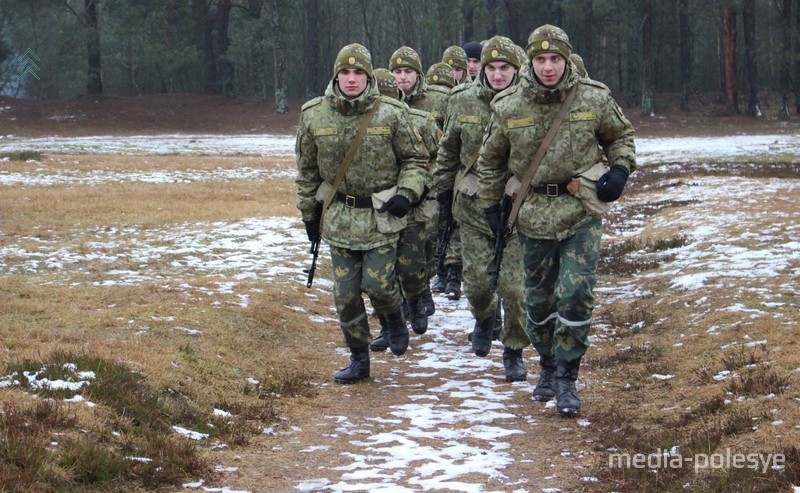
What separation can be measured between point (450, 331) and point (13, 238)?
750 centimetres

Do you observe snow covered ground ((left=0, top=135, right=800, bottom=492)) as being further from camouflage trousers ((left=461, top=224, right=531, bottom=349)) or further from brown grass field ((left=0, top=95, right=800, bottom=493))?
camouflage trousers ((left=461, top=224, right=531, bottom=349))

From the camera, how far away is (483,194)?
24.3 feet

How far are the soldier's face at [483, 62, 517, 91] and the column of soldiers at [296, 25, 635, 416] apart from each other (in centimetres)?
1

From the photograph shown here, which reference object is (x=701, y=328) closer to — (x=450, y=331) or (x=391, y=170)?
(x=450, y=331)

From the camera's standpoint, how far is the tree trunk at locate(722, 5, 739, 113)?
50031 mm

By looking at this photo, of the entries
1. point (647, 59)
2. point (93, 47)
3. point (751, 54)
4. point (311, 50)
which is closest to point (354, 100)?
point (647, 59)

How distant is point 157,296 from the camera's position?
10.2 metres

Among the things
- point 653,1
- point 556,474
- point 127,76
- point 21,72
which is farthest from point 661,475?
point 127,76

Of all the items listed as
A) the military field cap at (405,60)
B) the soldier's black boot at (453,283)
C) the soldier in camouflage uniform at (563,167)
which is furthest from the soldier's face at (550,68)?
the soldier's black boot at (453,283)

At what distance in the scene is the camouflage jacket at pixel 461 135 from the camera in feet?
29.3

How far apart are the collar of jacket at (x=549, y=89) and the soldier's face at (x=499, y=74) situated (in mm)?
1901

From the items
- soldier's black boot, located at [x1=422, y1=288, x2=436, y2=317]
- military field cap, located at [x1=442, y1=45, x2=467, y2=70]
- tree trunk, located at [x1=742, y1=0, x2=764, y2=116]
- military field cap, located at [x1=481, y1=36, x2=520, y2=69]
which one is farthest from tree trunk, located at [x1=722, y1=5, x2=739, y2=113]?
military field cap, located at [x1=481, y1=36, x2=520, y2=69]

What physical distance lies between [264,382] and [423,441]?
194 centimetres

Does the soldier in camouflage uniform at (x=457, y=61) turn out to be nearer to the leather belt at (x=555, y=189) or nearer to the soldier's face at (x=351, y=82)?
the soldier's face at (x=351, y=82)
